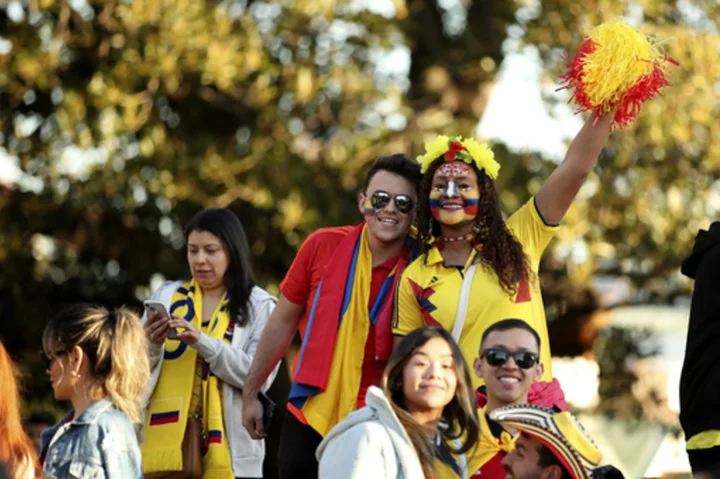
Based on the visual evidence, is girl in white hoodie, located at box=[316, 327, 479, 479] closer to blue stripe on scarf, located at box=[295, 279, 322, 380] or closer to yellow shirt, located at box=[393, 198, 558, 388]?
yellow shirt, located at box=[393, 198, 558, 388]

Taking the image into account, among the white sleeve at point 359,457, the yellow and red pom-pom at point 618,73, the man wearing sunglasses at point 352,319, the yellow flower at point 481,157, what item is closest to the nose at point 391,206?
the man wearing sunglasses at point 352,319

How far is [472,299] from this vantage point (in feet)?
16.3

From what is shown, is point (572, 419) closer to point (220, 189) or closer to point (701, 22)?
point (220, 189)

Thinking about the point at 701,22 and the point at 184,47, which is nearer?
the point at 184,47

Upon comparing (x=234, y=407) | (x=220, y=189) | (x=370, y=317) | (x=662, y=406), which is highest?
(x=220, y=189)

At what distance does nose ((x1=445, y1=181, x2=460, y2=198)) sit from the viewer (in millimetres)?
5082

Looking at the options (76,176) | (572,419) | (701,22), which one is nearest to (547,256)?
(701,22)

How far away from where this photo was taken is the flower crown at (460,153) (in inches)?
204

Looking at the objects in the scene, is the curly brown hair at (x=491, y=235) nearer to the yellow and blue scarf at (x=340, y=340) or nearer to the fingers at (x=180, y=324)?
the yellow and blue scarf at (x=340, y=340)

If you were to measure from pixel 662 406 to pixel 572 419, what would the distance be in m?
11.9

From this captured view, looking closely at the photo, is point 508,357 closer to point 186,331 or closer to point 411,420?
point 411,420

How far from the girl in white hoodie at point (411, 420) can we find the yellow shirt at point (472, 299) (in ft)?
2.03

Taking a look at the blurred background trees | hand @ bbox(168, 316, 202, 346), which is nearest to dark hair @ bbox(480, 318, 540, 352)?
hand @ bbox(168, 316, 202, 346)

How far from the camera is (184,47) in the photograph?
11.0 meters
